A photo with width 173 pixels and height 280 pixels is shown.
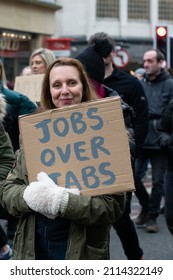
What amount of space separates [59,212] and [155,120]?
4576 mm

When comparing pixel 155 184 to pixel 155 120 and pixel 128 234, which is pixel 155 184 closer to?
pixel 155 120

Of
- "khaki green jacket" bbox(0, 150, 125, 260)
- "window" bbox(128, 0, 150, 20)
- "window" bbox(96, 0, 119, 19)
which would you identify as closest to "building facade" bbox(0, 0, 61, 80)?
"window" bbox(96, 0, 119, 19)

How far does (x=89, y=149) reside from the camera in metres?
2.91

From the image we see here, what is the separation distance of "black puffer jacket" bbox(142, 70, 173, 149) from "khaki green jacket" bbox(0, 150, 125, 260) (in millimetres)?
4193

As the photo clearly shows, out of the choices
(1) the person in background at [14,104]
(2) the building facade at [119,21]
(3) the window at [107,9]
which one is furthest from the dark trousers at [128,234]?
(3) the window at [107,9]

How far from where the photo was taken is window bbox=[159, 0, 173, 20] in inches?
1191

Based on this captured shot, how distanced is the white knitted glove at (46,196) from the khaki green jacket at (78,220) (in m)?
0.04

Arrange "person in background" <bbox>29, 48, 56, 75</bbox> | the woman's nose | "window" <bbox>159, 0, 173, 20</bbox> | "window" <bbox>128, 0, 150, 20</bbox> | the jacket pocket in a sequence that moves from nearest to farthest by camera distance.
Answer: the jacket pocket → the woman's nose → "person in background" <bbox>29, 48, 56, 75</bbox> → "window" <bbox>128, 0, 150, 20</bbox> → "window" <bbox>159, 0, 173, 20</bbox>

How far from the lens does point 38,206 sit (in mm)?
2844

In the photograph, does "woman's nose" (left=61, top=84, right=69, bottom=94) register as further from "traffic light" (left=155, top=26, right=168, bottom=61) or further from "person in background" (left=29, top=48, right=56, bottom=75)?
"traffic light" (left=155, top=26, right=168, bottom=61)

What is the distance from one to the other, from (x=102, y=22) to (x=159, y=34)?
16868 mm

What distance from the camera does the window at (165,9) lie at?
30250mm

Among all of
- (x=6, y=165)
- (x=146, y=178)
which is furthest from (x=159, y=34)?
(x=6, y=165)

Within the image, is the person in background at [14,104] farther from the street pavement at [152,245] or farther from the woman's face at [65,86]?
the woman's face at [65,86]
